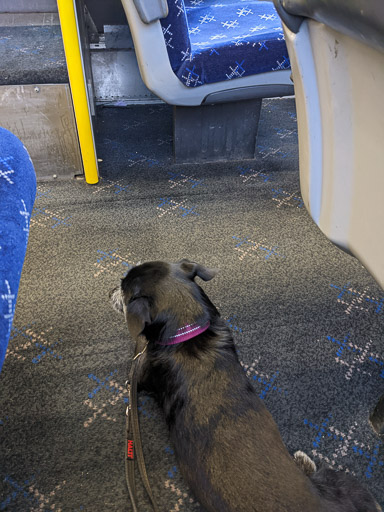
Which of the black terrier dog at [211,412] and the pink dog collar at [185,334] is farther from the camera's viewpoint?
the pink dog collar at [185,334]

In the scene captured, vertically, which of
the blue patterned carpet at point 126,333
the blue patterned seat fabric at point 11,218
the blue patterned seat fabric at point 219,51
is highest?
the blue patterned seat fabric at point 219,51

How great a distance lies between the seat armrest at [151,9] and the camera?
1.44 metres

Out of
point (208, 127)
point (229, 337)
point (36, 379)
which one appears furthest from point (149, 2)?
point (36, 379)

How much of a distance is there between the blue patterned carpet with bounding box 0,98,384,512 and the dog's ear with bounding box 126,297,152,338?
334 mm

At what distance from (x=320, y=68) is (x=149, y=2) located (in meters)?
1.07

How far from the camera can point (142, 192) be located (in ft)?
6.55

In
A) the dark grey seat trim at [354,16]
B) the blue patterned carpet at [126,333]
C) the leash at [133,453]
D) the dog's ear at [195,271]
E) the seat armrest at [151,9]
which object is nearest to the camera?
the dark grey seat trim at [354,16]

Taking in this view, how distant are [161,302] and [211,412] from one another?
0.30 metres

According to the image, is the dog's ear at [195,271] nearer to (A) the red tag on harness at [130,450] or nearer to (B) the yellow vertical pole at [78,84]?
(A) the red tag on harness at [130,450]

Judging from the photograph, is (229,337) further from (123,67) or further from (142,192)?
(123,67)

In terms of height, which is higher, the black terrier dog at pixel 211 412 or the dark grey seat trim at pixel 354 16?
the dark grey seat trim at pixel 354 16

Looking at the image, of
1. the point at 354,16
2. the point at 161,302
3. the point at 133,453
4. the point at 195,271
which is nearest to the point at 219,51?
Answer: the point at 195,271

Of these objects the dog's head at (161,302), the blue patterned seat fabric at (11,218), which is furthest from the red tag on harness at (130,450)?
the blue patterned seat fabric at (11,218)

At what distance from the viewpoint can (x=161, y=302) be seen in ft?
3.25
